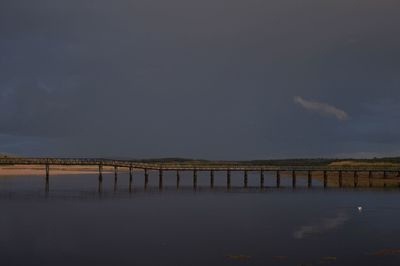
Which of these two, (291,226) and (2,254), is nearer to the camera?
(2,254)

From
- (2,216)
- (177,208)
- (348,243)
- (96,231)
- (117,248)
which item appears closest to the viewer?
(117,248)

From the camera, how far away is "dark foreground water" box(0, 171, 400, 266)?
2430 cm

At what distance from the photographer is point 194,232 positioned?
105 ft

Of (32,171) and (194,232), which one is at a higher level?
(194,232)

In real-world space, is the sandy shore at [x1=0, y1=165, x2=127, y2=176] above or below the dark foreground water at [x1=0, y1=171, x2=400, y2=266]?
below

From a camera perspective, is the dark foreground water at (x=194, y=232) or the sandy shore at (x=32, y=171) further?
the sandy shore at (x=32, y=171)

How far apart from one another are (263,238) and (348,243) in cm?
453

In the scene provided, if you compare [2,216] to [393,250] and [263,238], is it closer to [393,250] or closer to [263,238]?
[263,238]

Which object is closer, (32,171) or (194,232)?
(194,232)

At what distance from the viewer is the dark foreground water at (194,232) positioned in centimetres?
2430

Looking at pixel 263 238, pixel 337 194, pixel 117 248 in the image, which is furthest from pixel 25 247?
pixel 337 194

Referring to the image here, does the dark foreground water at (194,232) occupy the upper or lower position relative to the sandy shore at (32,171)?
upper

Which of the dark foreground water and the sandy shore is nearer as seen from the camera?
the dark foreground water

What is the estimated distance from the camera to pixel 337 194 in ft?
213
